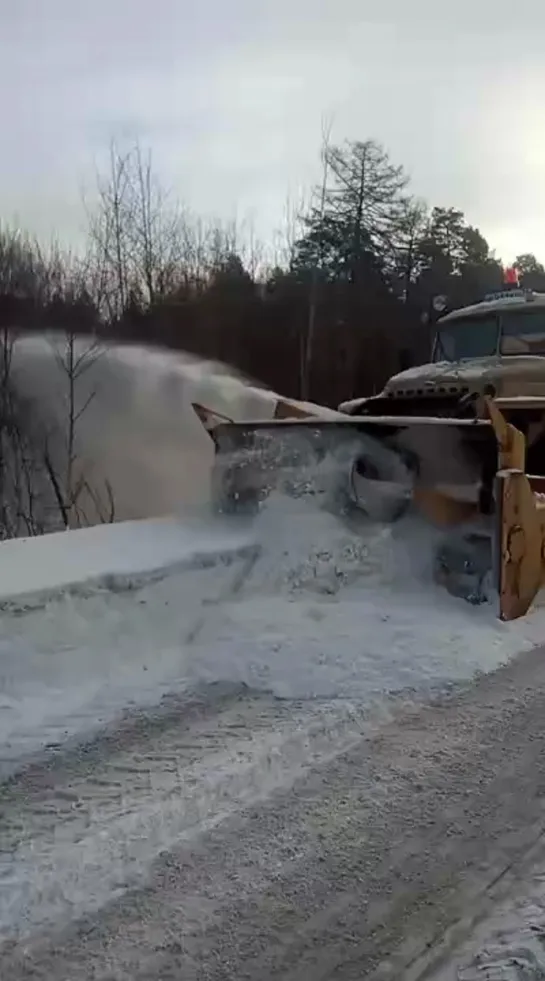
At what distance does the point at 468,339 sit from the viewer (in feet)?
28.9

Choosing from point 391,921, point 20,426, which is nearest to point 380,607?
point 391,921

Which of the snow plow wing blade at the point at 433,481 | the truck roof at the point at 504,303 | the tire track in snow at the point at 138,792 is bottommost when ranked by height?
the tire track in snow at the point at 138,792

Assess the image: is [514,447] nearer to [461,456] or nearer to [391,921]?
[461,456]

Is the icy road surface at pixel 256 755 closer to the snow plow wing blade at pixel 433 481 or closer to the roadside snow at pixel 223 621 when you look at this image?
the roadside snow at pixel 223 621

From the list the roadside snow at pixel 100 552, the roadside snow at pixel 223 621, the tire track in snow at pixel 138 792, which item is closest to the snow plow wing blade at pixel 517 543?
the roadside snow at pixel 223 621

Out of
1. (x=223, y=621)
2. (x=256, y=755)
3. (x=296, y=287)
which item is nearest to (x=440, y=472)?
(x=223, y=621)

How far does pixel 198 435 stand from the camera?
1064 centimetres

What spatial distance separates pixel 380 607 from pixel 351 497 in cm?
93

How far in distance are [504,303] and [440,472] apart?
3.40 meters

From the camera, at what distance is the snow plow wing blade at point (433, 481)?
5289 mm

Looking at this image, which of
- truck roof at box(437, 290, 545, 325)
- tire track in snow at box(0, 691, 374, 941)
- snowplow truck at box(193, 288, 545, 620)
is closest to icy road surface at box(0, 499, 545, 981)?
tire track in snow at box(0, 691, 374, 941)

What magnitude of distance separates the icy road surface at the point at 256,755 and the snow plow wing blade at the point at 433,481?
195 millimetres

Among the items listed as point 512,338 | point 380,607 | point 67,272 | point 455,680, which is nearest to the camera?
point 455,680

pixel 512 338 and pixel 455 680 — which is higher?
pixel 512 338
